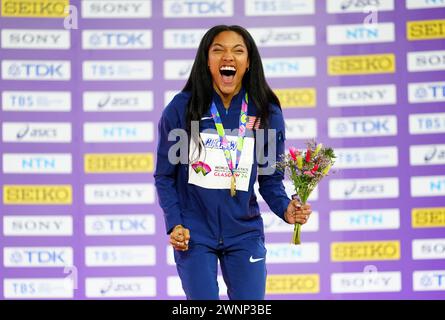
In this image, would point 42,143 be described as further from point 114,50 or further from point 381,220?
point 381,220

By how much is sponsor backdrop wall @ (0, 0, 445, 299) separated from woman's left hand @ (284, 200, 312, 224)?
7.75 ft

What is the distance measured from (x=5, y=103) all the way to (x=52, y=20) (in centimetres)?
71

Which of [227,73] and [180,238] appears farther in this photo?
[227,73]

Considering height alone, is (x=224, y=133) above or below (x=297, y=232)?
above

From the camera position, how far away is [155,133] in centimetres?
552

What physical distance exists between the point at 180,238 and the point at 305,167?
2.05 feet

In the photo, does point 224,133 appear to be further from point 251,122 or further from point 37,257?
point 37,257

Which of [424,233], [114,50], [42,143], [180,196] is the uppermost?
[114,50]

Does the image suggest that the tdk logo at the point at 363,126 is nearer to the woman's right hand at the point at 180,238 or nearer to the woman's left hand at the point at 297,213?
the woman's left hand at the point at 297,213

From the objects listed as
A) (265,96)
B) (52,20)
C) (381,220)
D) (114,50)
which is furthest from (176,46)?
(265,96)

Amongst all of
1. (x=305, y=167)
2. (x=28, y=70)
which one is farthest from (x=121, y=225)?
(x=305, y=167)

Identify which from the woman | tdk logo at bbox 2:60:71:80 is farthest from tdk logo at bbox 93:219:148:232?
the woman

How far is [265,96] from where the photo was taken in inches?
129

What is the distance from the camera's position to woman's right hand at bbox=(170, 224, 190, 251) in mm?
3031
